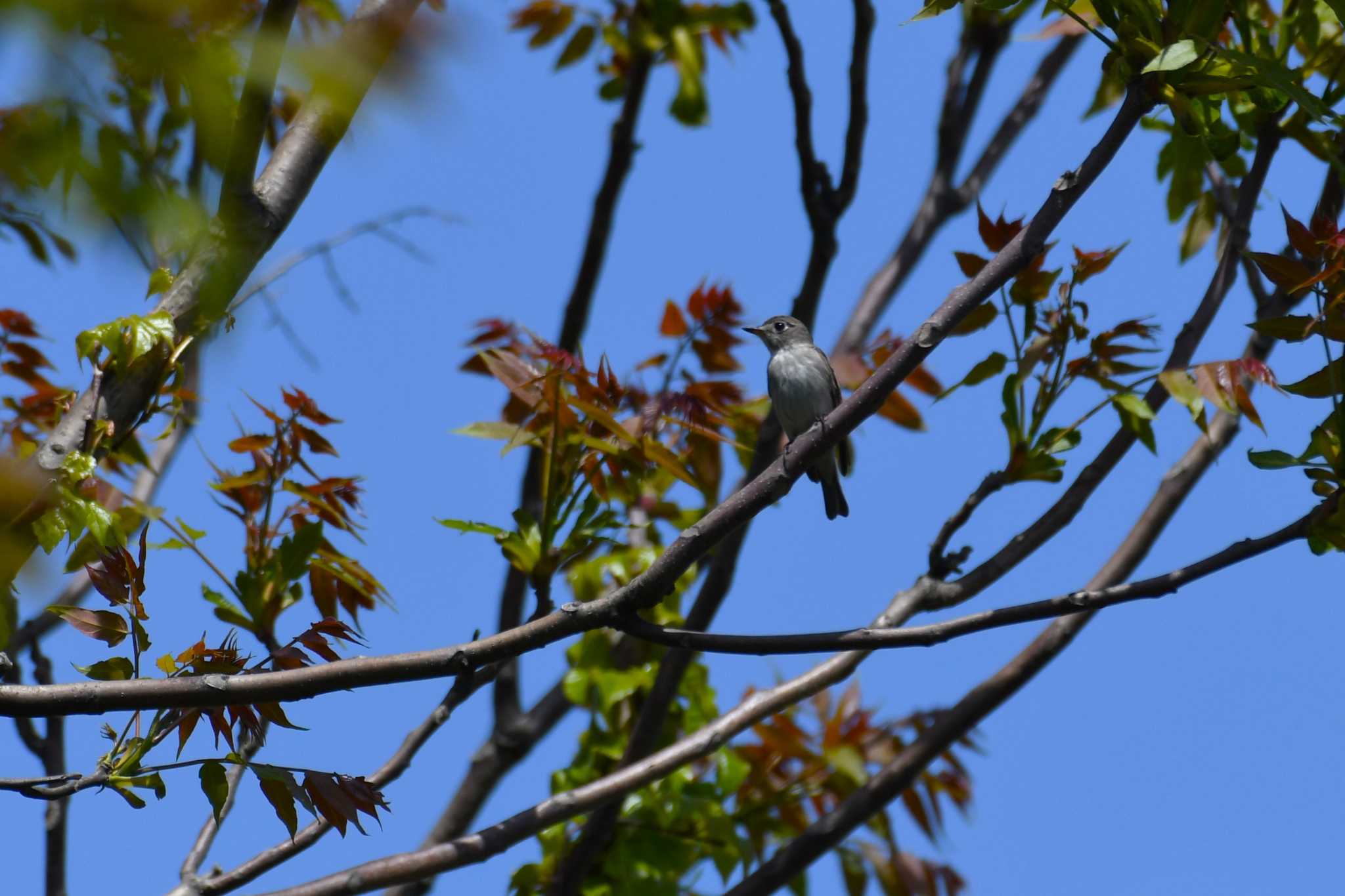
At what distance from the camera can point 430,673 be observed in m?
2.91

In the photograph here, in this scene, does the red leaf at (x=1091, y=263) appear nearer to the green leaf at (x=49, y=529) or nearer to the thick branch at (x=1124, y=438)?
the thick branch at (x=1124, y=438)

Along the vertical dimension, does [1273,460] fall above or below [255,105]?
below

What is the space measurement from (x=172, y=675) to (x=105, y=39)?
2058mm

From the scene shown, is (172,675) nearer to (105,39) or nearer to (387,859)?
(387,859)

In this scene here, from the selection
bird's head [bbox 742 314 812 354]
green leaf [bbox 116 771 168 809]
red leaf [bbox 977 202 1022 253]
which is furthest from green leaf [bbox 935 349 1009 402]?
bird's head [bbox 742 314 812 354]

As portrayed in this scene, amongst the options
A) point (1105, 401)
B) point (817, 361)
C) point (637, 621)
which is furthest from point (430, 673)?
point (817, 361)

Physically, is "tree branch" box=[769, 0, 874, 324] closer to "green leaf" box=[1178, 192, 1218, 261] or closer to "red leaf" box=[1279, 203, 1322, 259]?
"green leaf" box=[1178, 192, 1218, 261]

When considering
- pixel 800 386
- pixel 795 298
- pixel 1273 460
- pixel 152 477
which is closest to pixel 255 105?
pixel 1273 460

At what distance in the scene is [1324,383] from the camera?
9.95 ft

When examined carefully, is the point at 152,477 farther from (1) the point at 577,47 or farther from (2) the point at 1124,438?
(2) the point at 1124,438

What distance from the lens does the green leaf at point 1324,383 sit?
2.98 meters

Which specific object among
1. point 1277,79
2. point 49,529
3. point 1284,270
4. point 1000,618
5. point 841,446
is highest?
point 841,446

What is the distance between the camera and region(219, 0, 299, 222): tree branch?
1.38 m

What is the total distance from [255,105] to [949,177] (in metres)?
4.39
